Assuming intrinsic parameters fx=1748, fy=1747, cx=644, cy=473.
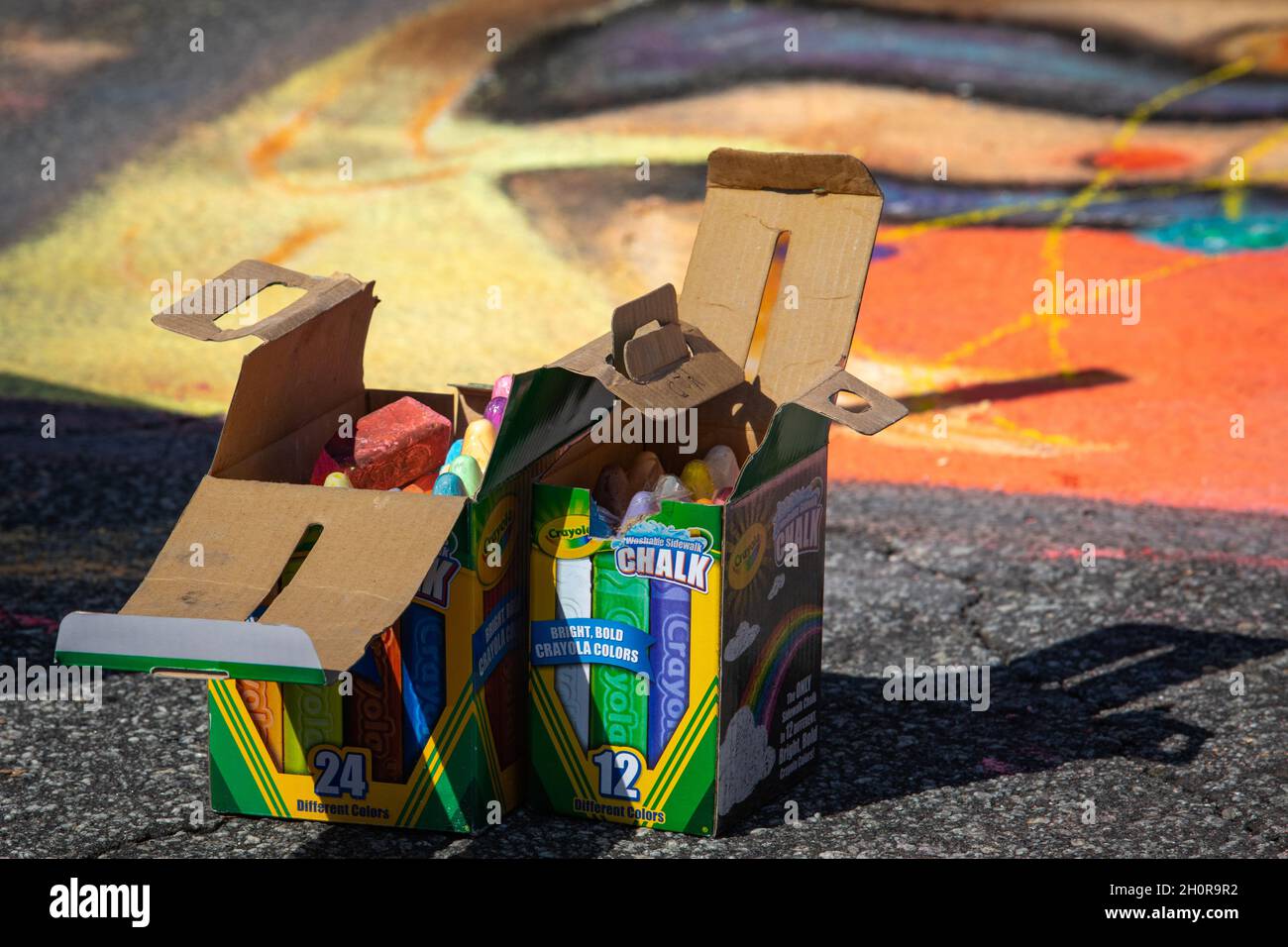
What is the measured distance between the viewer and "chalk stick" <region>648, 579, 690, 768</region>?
14.3 feet

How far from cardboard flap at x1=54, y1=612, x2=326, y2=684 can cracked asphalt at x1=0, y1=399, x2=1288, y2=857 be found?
713 mm

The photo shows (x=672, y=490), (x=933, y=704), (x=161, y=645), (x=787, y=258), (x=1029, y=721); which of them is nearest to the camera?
(x=161, y=645)

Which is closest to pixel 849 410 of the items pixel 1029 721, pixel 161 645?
pixel 1029 721

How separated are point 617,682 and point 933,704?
53.6 inches

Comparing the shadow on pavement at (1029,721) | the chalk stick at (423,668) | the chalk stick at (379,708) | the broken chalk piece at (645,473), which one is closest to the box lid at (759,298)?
the broken chalk piece at (645,473)

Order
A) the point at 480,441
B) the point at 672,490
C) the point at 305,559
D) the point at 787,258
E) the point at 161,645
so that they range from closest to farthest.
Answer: the point at 161,645 → the point at 305,559 → the point at 672,490 → the point at 480,441 → the point at 787,258

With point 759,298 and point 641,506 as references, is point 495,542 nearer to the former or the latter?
point 641,506

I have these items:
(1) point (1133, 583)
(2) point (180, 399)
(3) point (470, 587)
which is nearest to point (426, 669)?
(3) point (470, 587)

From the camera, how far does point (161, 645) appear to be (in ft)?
13.0

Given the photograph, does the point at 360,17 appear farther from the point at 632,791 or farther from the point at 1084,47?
the point at 632,791

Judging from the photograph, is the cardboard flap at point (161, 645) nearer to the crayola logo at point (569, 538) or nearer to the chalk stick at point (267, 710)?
the chalk stick at point (267, 710)

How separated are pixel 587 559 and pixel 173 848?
1.29 m

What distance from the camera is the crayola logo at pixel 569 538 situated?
4.43 m

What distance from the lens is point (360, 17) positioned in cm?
1370
